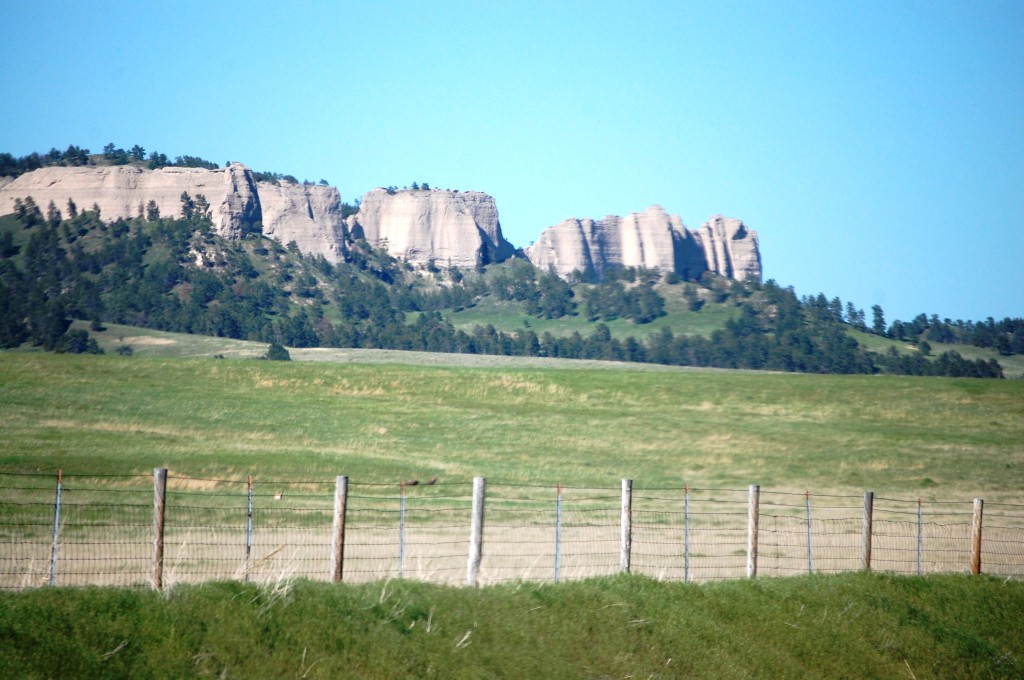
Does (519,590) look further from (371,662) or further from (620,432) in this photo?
(620,432)

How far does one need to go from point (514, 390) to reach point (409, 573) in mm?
41346

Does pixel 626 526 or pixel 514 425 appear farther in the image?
pixel 514 425

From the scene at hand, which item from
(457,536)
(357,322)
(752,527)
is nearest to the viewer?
(752,527)

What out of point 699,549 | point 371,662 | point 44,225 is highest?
point 44,225

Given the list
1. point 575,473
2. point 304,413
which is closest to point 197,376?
point 304,413

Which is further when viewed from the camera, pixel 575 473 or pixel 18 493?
pixel 575 473

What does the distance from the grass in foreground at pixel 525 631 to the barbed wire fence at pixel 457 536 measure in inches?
44.8

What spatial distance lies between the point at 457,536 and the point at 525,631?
43.6 feet

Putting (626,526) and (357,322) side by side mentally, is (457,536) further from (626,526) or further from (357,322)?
(357,322)

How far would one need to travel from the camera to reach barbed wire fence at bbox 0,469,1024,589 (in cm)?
1524

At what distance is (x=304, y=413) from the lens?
4916cm

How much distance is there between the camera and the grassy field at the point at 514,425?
121 feet

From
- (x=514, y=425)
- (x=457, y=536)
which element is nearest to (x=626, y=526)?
(x=457, y=536)

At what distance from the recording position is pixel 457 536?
936 inches
